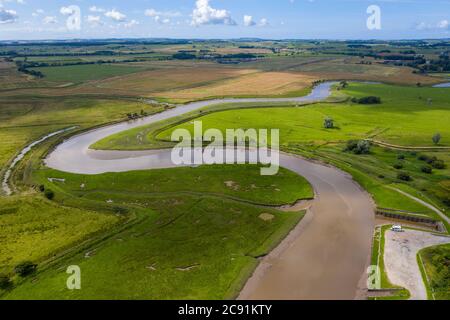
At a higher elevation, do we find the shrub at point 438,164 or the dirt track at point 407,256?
the shrub at point 438,164

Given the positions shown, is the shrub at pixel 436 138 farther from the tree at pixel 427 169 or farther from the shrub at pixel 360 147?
the tree at pixel 427 169

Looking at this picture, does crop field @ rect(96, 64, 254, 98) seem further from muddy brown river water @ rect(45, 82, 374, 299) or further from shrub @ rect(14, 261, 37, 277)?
shrub @ rect(14, 261, 37, 277)

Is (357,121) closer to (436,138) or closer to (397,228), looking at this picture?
(436,138)

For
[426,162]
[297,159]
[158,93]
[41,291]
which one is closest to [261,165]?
[297,159]

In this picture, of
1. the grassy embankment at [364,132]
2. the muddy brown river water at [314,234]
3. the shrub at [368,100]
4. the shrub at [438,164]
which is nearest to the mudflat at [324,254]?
the muddy brown river water at [314,234]

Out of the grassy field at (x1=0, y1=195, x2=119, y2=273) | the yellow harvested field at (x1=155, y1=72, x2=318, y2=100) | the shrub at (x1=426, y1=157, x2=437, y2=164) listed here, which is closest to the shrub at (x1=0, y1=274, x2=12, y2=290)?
the grassy field at (x1=0, y1=195, x2=119, y2=273)

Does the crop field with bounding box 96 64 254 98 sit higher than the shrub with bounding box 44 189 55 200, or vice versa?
the crop field with bounding box 96 64 254 98

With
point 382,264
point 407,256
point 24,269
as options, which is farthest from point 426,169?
point 24,269
